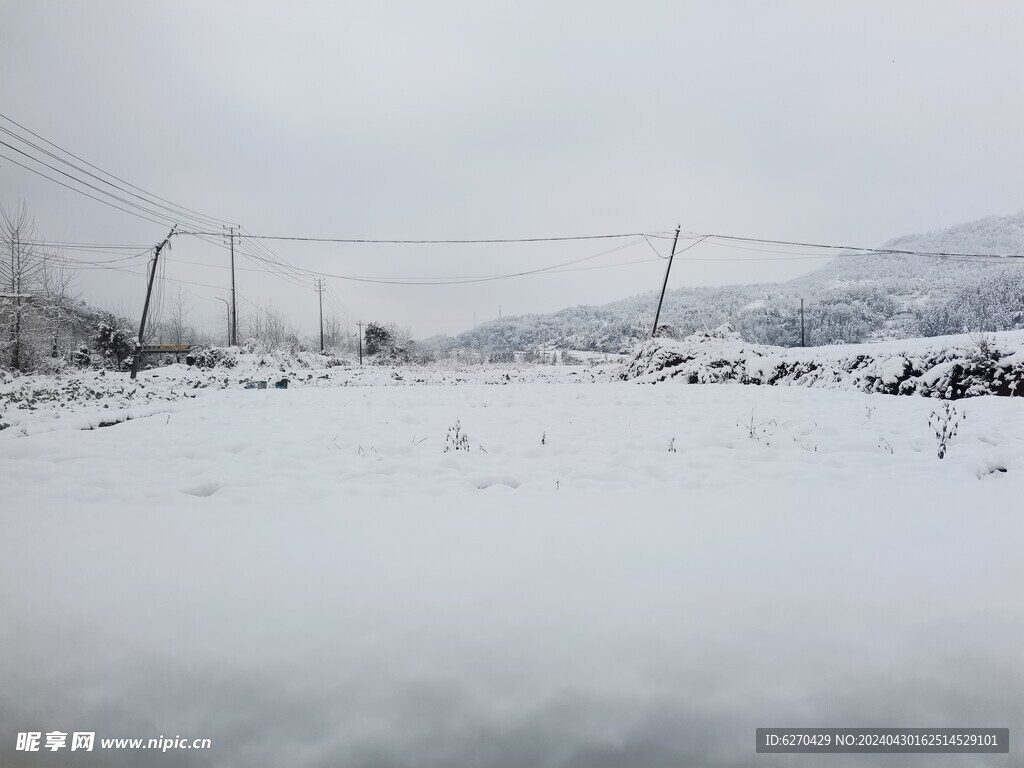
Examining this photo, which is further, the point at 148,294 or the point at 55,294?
the point at 148,294

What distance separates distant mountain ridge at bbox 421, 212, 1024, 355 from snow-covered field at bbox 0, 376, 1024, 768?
67.9 ft

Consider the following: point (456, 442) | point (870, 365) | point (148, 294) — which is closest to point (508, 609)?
point (456, 442)

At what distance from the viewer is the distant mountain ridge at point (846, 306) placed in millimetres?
32344

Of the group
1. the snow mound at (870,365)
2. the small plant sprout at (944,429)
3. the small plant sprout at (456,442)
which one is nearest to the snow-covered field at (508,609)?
the small plant sprout at (944,429)

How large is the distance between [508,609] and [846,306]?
5402 cm

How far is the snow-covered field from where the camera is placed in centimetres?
143

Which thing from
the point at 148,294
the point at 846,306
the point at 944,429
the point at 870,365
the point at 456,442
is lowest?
the point at 456,442

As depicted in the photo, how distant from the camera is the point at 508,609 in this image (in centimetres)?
188


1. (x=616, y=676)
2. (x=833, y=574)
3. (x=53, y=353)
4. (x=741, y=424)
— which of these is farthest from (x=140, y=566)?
(x=53, y=353)

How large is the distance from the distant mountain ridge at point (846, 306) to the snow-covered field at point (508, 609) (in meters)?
20.7

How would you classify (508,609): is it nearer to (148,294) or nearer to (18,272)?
(18,272)

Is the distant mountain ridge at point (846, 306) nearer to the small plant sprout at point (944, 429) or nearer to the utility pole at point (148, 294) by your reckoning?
the small plant sprout at point (944, 429)

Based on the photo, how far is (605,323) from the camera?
187ft

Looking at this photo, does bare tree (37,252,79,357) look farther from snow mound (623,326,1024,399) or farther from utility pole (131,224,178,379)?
snow mound (623,326,1024,399)
